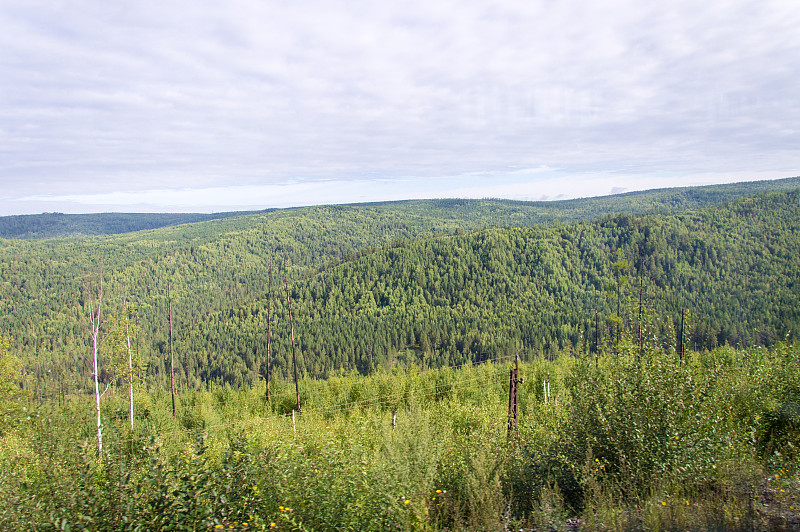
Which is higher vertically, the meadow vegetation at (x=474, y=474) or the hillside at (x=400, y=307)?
the meadow vegetation at (x=474, y=474)

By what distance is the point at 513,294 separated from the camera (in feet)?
442

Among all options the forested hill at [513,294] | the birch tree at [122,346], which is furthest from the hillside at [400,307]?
the birch tree at [122,346]

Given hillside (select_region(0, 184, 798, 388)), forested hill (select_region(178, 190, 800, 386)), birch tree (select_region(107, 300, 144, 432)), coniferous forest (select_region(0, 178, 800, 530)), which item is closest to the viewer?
coniferous forest (select_region(0, 178, 800, 530))

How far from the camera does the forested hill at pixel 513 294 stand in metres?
94.4

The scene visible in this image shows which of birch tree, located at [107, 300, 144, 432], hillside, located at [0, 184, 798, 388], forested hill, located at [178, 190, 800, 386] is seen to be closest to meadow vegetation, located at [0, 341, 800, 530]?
birch tree, located at [107, 300, 144, 432]

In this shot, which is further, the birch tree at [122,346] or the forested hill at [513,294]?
the forested hill at [513,294]

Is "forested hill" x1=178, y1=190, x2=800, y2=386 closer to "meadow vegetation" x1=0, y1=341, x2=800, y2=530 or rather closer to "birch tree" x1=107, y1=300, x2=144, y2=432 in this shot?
"birch tree" x1=107, y1=300, x2=144, y2=432

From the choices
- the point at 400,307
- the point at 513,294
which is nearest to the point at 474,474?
the point at 400,307

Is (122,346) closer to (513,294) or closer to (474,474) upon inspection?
(474,474)

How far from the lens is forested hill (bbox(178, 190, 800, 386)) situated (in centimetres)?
9444

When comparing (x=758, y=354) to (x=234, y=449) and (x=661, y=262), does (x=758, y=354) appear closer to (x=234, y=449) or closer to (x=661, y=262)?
(x=234, y=449)

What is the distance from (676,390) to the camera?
25.4ft

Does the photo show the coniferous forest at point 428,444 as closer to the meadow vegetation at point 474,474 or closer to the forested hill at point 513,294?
the meadow vegetation at point 474,474

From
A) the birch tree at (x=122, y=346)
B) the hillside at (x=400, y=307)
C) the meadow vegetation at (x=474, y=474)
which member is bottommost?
the hillside at (x=400, y=307)
